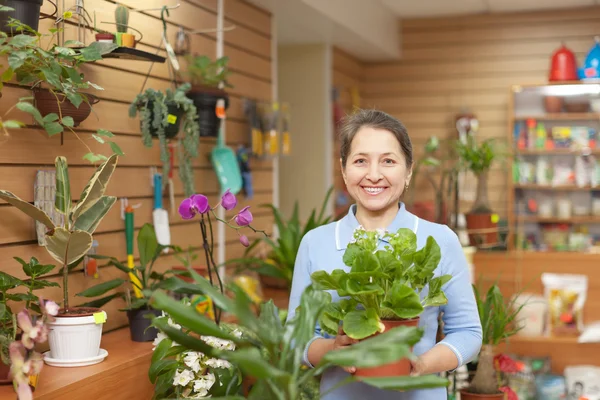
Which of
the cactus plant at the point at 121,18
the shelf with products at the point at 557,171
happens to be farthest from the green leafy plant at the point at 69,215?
the shelf with products at the point at 557,171

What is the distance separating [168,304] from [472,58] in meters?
6.16

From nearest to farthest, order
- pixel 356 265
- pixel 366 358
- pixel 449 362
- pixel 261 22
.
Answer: pixel 366 358
pixel 356 265
pixel 449 362
pixel 261 22

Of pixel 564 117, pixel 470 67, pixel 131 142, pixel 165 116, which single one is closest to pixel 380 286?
pixel 165 116

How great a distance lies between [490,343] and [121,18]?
83.5 inches

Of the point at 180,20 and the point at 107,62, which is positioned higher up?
the point at 180,20

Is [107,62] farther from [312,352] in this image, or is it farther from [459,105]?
[459,105]

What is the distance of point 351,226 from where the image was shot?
2.05 metres

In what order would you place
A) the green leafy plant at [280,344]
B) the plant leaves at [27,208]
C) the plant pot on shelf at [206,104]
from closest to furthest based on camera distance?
the green leafy plant at [280,344]
the plant leaves at [27,208]
the plant pot on shelf at [206,104]

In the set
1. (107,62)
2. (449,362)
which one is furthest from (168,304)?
(107,62)

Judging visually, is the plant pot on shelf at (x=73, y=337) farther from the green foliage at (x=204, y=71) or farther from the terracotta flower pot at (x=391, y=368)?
the green foliage at (x=204, y=71)

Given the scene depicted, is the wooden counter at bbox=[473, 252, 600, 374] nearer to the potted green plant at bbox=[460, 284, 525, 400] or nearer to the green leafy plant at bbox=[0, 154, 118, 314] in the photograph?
the potted green plant at bbox=[460, 284, 525, 400]

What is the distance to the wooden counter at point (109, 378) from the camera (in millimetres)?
2225

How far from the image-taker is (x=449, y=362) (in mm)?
1853

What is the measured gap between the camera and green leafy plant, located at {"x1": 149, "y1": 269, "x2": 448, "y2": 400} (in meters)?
1.48
